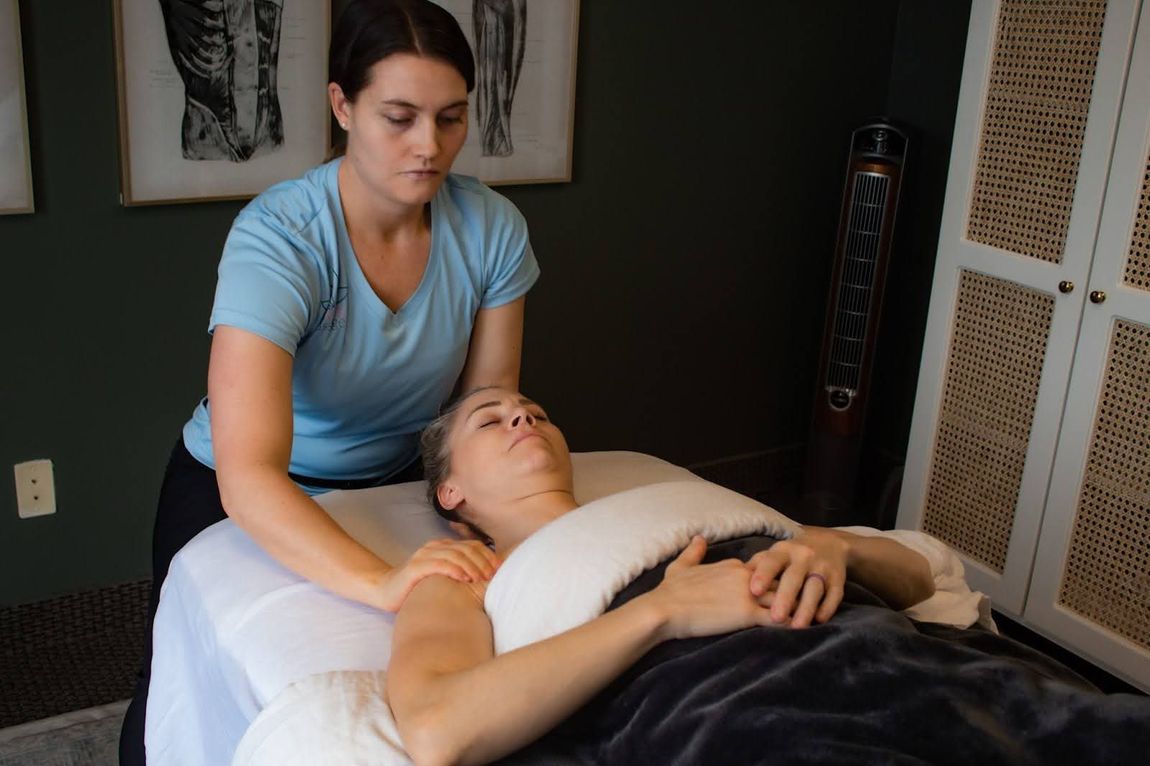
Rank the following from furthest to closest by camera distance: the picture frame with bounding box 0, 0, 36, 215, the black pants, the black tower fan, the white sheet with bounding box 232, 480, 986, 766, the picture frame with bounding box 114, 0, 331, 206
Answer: the black tower fan < the picture frame with bounding box 114, 0, 331, 206 < the picture frame with bounding box 0, 0, 36, 215 < the black pants < the white sheet with bounding box 232, 480, 986, 766

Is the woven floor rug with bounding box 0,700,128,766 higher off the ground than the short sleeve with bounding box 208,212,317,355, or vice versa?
the short sleeve with bounding box 208,212,317,355

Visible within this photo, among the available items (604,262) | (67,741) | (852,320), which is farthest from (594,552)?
(852,320)

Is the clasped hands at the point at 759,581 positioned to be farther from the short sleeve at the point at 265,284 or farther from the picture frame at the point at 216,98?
the picture frame at the point at 216,98

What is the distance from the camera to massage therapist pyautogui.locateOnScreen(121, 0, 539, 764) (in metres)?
1.62

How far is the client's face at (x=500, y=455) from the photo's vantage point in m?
1.77

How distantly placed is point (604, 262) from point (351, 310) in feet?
4.63

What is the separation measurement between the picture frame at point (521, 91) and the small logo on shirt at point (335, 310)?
42.8 inches

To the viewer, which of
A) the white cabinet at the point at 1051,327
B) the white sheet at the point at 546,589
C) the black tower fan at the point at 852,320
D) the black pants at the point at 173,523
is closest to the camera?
the white sheet at the point at 546,589

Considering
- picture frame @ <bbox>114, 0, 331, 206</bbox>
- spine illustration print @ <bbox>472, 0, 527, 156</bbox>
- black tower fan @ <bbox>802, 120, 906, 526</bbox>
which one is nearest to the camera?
picture frame @ <bbox>114, 0, 331, 206</bbox>

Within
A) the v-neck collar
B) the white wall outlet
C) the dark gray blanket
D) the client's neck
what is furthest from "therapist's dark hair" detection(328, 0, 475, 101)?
the white wall outlet

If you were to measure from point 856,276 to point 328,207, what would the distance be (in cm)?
181

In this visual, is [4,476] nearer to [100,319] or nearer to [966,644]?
[100,319]

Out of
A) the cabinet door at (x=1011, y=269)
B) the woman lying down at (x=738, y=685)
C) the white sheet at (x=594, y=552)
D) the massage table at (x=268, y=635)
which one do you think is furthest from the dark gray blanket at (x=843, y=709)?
the cabinet door at (x=1011, y=269)

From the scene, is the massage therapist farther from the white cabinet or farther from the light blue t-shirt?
the white cabinet
